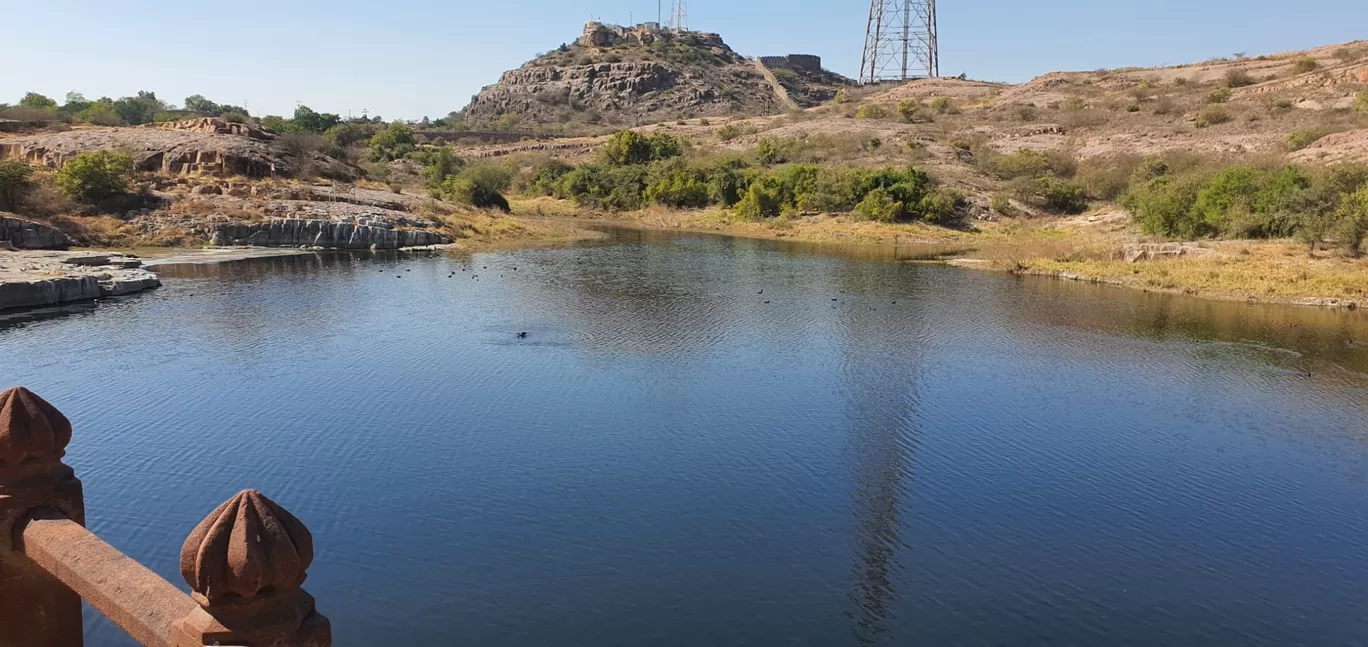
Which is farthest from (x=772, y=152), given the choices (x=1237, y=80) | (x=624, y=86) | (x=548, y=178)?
(x=624, y=86)

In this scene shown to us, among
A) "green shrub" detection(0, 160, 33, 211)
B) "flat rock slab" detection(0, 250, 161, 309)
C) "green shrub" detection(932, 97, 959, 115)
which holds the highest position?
"green shrub" detection(932, 97, 959, 115)

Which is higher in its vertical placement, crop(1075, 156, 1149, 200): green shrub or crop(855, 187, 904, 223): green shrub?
crop(1075, 156, 1149, 200): green shrub

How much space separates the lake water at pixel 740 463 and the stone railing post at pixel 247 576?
8032 millimetres

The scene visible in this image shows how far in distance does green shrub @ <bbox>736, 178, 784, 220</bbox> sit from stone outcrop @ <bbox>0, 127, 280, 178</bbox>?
115 ft

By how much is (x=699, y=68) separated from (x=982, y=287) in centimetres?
14248

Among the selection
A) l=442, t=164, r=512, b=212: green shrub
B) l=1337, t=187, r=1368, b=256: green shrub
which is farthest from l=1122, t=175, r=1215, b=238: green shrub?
l=442, t=164, r=512, b=212: green shrub

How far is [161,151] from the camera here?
5700cm

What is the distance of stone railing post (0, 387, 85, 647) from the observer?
384 centimetres

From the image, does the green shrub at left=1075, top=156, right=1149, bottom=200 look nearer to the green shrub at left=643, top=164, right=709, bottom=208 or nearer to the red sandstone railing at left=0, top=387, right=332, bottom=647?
the green shrub at left=643, top=164, right=709, bottom=208

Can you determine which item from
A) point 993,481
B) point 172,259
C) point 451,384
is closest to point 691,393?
point 451,384

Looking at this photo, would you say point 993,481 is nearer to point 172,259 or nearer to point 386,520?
point 386,520

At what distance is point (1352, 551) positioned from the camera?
561 inches

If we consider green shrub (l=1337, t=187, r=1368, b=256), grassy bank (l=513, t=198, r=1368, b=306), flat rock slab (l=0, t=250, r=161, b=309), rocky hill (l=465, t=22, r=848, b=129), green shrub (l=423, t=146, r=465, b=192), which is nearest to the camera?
flat rock slab (l=0, t=250, r=161, b=309)

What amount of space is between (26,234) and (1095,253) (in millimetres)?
51944
